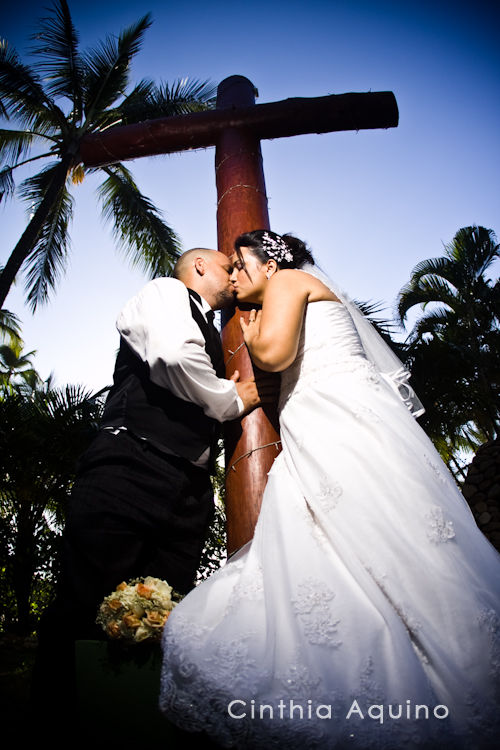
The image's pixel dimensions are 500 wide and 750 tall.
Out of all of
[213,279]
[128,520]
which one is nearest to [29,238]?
[213,279]

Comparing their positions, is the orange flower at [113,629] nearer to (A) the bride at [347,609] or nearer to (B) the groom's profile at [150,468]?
(A) the bride at [347,609]

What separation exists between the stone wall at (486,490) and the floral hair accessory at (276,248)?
624 centimetres

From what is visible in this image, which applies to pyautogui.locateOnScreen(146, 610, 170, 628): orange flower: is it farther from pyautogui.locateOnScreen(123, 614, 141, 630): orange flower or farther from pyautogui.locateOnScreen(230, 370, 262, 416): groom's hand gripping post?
pyautogui.locateOnScreen(230, 370, 262, 416): groom's hand gripping post

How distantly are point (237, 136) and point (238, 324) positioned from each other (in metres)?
1.61

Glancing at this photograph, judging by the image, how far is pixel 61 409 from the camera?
748cm

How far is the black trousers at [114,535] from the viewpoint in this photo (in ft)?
5.71

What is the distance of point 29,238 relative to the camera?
8.37 metres

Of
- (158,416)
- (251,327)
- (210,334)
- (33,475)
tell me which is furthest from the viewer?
(33,475)

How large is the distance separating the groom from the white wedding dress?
518 millimetres

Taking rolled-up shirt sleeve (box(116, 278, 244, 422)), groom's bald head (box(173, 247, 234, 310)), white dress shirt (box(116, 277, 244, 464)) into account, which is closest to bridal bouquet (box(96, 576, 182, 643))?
white dress shirt (box(116, 277, 244, 464))

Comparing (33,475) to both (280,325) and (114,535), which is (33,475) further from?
(280,325)

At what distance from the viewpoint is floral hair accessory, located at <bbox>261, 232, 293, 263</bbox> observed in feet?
8.16

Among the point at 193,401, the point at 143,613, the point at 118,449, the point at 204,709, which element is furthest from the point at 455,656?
the point at 118,449

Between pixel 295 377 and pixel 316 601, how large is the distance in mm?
1073
